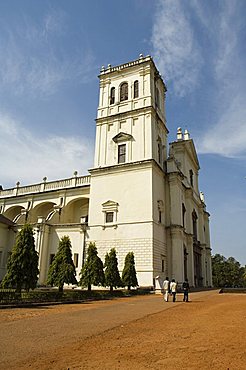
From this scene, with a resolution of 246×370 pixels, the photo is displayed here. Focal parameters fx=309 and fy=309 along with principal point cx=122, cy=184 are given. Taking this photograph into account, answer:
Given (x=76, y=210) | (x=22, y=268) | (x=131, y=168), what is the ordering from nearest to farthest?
(x=22, y=268) → (x=131, y=168) → (x=76, y=210)

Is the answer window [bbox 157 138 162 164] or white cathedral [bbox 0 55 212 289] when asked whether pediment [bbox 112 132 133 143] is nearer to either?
white cathedral [bbox 0 55 212 289]

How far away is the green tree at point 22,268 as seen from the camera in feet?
53.8

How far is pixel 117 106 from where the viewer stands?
35562mm

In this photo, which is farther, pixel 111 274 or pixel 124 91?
pixel 124 91

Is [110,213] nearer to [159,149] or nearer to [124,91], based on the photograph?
[159,149]

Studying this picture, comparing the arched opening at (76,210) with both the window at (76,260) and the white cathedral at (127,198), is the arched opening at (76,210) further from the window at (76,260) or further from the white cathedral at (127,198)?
the window at (76,260)

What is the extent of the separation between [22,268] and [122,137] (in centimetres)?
2011

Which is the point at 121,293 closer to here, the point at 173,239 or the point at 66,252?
the point at 66,252

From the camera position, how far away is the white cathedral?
29188 mm

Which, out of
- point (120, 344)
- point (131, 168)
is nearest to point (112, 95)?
point (131, 168)

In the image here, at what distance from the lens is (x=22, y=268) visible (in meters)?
16.7

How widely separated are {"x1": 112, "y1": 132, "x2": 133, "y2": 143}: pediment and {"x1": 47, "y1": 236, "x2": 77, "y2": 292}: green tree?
608 inches

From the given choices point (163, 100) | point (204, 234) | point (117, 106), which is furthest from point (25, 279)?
point (204, 234)

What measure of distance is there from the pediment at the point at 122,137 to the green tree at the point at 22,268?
59.8 ft
